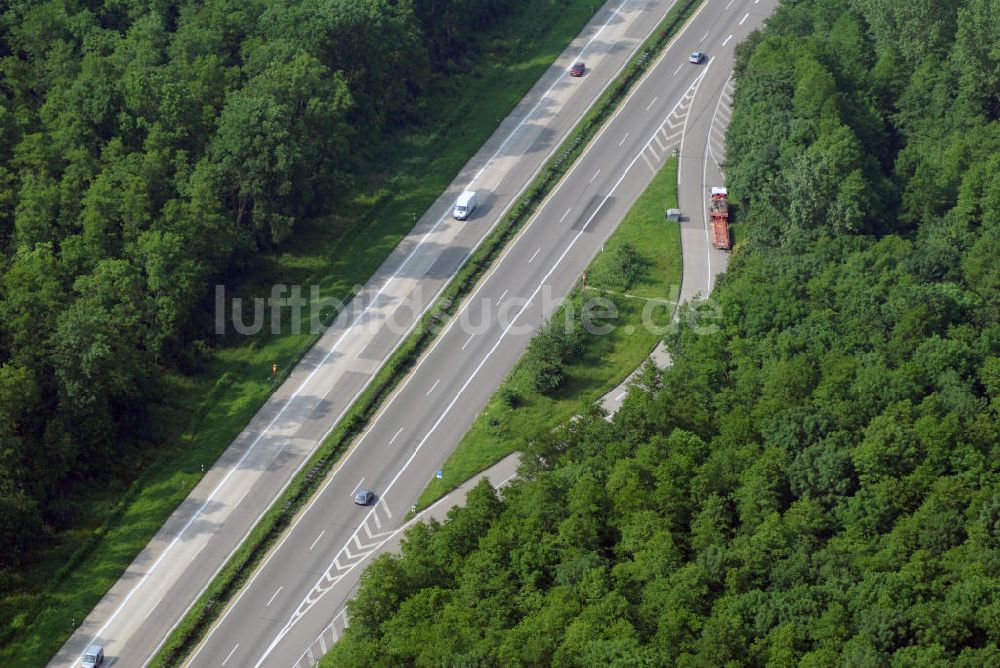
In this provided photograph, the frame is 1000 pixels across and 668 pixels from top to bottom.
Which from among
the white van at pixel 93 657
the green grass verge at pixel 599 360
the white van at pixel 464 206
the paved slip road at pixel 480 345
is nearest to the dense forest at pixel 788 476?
the green grass verge at pixel 599 360

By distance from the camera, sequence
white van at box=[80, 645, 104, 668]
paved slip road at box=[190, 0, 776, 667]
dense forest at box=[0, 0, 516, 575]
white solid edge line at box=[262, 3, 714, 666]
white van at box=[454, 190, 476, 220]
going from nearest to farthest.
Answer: white van at box=[80, 645, 104, 668] < paved slip road at box=[190, 0, 776, 667] < dense forest at box=[0, 0, 516, 575] < white solid edge line at box=[262, 3, 714, 666] < white van at box=[454, 190, 476, 220]

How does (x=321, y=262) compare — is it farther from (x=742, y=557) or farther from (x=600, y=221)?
(x=742, y=557)

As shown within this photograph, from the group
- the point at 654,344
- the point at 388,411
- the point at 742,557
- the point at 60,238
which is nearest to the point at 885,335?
the point at 654,344

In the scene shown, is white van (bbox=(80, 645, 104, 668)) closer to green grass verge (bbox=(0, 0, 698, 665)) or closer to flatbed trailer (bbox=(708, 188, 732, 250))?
green grass verge (bbox=(0, 0, 698, 665))

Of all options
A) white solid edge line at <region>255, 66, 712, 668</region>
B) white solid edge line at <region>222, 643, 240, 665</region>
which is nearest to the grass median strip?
white solid edge line at <region>222, 643, 240, 665</region>

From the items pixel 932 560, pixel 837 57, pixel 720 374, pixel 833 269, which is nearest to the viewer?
pixel 932 560

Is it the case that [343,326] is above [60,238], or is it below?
below
